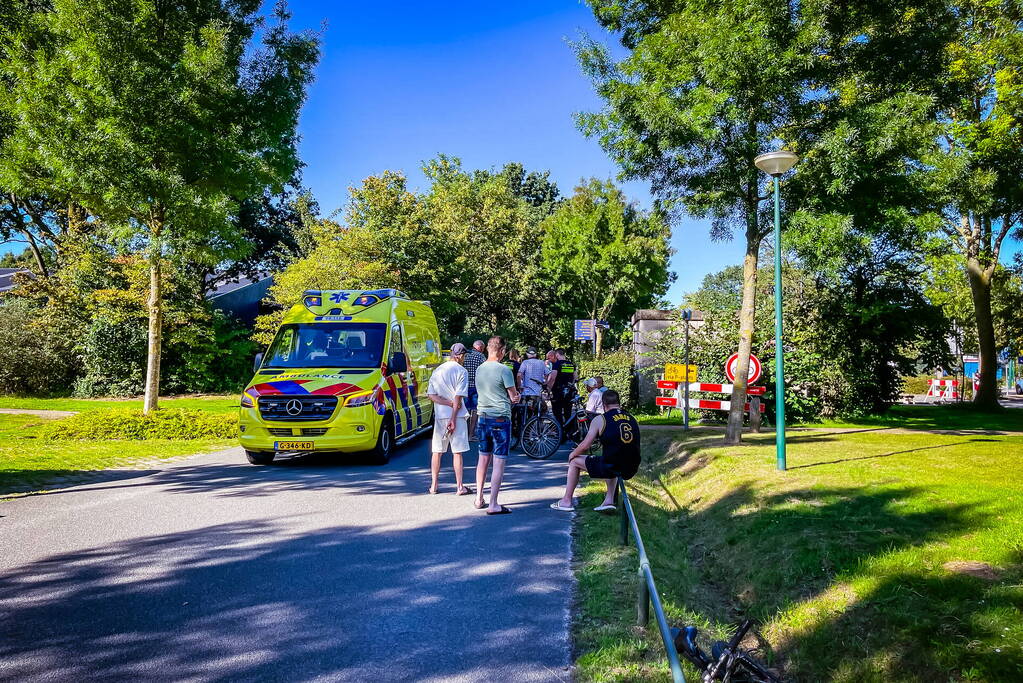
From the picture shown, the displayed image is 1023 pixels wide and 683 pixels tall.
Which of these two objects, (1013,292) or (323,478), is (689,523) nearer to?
(323,478)

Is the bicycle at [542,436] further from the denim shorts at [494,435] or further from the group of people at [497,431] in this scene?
the denim shorts at [494,435]

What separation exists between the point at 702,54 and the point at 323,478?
8118mm

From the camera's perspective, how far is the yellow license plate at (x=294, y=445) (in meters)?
10.2

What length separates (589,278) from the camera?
34.4 metres

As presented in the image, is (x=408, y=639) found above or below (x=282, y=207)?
below

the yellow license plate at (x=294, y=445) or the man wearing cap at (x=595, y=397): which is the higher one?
the man wearing cap at (x=595, y=397)

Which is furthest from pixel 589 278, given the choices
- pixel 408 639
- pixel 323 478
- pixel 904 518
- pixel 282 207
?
pixel 408 639

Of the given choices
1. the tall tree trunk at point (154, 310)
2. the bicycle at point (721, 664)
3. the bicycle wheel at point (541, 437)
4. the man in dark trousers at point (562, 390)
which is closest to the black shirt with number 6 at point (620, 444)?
the bicycle at point (721, 664)

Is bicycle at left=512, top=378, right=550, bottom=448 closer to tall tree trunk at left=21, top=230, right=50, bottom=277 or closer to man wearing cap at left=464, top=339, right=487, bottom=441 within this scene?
man wearing cap at left=464, top=339, right=487, bottom=441

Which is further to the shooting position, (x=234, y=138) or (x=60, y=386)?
(x=60, y=386)

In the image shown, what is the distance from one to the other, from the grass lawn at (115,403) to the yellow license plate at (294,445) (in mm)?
11393

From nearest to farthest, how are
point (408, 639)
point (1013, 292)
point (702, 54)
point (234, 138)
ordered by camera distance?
1. point (408, 639)
2. point (702, 54)
3. point (234, 138)
4. point (1013, 292)

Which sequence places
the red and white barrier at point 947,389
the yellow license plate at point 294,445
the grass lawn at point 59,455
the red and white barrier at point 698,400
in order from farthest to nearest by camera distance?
the red and white barrier at point 947,389 → the red and white barrier at point 698,400 → the yellow license plate at point 294,445 → the grass lawn at point 59,455

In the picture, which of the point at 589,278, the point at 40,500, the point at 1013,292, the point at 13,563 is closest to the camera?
the point at 13,563
